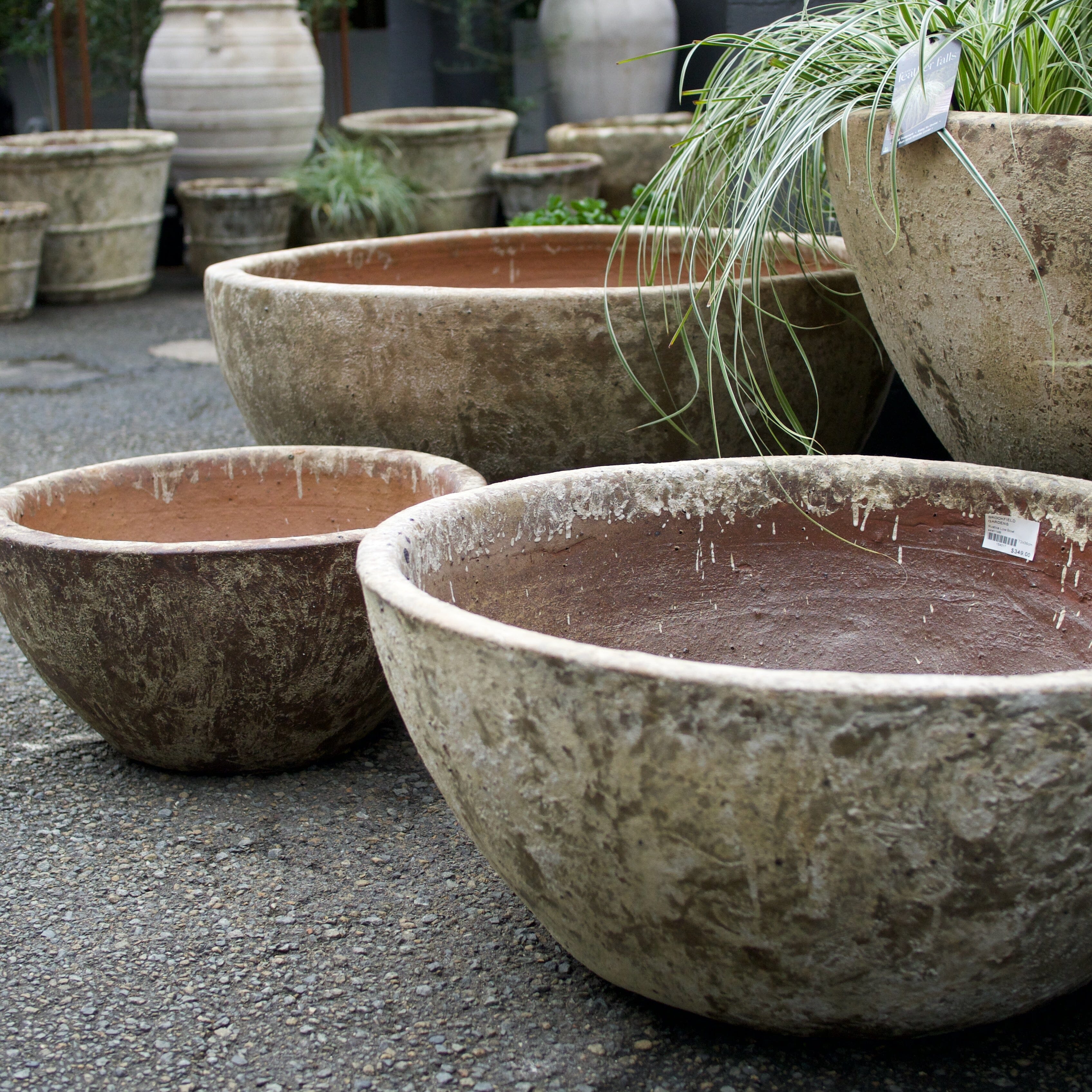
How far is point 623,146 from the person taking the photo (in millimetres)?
5938

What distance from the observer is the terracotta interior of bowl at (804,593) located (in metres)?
1.52

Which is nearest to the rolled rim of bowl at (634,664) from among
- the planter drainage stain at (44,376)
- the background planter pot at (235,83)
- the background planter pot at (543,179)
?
the planter drainage stain at (44,376)

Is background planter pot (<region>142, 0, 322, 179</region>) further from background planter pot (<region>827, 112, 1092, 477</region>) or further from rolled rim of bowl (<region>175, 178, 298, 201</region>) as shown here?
background planter pot (<region>827, 112, 1092, 477</region>)

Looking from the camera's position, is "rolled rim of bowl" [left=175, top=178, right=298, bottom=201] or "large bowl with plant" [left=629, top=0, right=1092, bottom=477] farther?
"rolled rim of bowl" [left=175, top=178, right=298, bottom=201]

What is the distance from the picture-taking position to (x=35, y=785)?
6.04ft

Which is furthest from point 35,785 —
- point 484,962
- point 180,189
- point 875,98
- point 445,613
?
point 180,189

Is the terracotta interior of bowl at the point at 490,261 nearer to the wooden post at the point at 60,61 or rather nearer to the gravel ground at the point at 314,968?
the gravel ground at the point at 314,968

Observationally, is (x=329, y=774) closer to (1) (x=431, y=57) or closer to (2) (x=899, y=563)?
(2) (x=899, y=563)

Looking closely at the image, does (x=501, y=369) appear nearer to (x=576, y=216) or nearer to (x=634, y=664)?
(x=634, y=664)

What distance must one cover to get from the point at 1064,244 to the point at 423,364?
→ 985mm

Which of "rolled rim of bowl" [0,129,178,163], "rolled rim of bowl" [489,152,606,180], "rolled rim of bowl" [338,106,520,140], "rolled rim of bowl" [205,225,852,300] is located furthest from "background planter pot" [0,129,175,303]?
"rolled rim of bowl" [205,225,852,300]

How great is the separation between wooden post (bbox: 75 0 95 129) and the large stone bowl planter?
4.27m

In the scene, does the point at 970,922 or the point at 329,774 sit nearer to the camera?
the point at 970,922

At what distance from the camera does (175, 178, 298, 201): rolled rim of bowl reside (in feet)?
18.7
